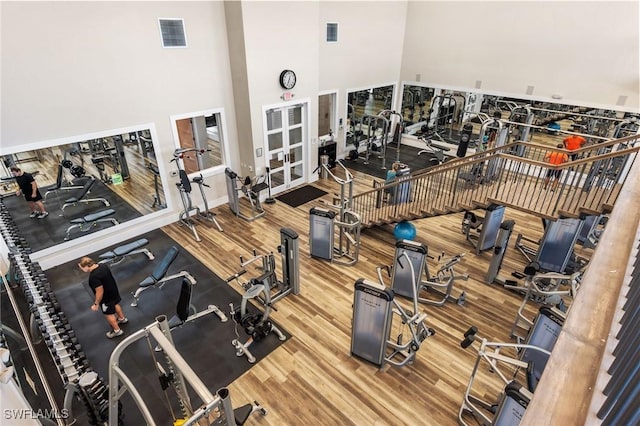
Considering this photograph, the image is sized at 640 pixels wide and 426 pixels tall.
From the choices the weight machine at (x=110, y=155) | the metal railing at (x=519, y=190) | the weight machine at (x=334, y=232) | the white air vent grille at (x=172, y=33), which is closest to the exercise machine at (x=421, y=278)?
the weight machine at (x=334, y=232)

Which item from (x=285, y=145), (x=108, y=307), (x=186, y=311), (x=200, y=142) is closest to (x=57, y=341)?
(x=108, y=307)

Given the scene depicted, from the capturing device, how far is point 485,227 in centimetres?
649

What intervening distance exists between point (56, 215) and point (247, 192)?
13.6 ft

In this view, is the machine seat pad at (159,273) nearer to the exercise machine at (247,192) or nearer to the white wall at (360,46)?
the exercise machine at (247,192)

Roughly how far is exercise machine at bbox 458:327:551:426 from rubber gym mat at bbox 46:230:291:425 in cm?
248

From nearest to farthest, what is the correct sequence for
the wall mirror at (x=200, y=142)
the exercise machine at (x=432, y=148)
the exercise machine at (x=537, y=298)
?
the exercise machine at (x=537, y=298) < the wall mirror at (x=200, y=142) < the exercise machine at (x=432, y=148)

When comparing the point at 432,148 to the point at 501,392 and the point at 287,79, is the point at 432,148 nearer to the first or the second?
the point at 287,79

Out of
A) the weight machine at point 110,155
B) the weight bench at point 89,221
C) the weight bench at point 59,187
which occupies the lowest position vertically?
the weight bench at point 89,221

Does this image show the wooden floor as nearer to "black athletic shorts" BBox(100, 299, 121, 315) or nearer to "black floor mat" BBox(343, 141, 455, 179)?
"black athletic shorts" BBox(100, 299, 121, 315)

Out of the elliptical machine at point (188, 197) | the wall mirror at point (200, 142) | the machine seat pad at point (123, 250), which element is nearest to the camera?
the machine seat pad at point (123, 250)

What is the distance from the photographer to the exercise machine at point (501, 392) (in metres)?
3.01

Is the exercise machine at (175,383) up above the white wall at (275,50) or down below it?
below

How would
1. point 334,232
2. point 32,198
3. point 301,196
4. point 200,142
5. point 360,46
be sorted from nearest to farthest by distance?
point 334,232
point 32,198
point 200,142
point 301,196
point 360,46

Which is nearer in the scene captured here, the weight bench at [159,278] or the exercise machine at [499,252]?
the weight bench at [159,278]
